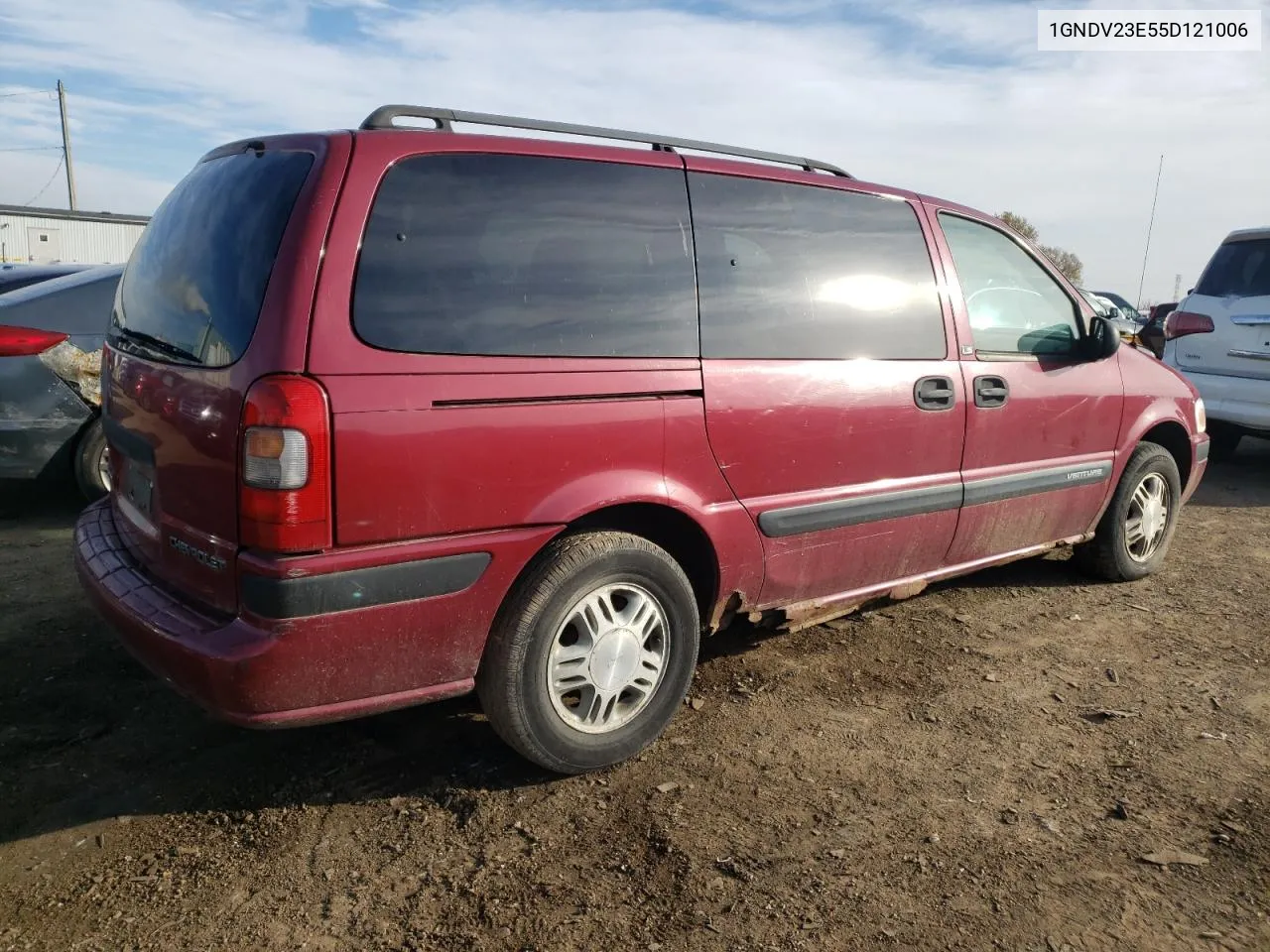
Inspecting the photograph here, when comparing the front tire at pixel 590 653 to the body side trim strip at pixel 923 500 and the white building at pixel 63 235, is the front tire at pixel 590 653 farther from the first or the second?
the white building at pixel 63 235

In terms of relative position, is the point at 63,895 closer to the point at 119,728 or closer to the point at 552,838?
the point at 119,728

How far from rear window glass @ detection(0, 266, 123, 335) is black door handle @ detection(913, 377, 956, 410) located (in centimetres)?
443

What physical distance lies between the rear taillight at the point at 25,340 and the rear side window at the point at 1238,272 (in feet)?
26.3

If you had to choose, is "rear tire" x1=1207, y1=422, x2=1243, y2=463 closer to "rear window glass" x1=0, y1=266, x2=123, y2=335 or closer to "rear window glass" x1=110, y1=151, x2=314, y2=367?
"rear window glass" x1=110, y1=151, x2=314, y2=367

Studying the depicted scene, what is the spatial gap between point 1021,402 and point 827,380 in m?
1.16

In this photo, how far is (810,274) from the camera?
343 cm

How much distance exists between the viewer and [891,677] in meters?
3.75

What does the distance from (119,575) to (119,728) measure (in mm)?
620

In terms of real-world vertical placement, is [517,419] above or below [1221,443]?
above

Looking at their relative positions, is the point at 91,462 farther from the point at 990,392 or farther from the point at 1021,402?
the point at 1021,402

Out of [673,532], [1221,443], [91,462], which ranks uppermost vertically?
[673,532]

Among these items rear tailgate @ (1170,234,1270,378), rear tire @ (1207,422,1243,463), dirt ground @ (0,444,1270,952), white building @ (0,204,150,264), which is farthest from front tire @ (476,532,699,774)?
white building @ (0,204,150,264)

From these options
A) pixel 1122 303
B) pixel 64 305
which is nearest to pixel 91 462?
pixel 64 305

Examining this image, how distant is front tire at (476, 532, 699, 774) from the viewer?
109 inches
